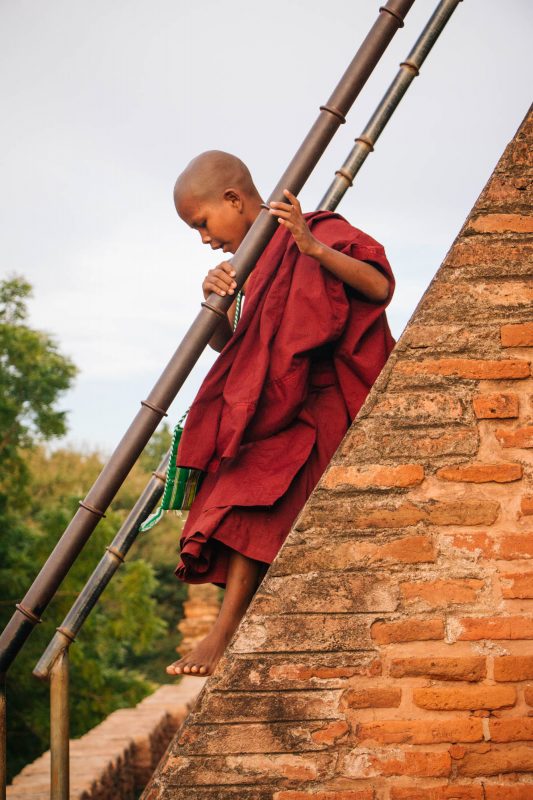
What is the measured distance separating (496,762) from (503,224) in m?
1.44

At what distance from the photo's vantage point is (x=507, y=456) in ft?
8.46

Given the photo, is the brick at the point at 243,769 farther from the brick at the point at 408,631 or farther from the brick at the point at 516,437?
the brick at the point at 516,437

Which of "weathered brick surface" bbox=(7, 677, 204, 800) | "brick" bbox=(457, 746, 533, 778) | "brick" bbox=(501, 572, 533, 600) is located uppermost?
"brick" bbox=(501, 572, 533, 600)

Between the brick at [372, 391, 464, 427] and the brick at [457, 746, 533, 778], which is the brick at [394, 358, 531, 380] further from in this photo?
the brick at [457, 746, 533, 778]

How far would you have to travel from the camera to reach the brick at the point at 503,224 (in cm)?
270

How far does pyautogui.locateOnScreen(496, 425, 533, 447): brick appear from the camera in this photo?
258cm

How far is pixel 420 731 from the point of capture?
2.43 m

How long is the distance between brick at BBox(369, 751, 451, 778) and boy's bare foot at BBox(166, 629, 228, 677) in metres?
0.52

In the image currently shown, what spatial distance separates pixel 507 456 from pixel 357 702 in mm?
758

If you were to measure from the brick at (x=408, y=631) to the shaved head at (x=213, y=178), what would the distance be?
152 centimetres

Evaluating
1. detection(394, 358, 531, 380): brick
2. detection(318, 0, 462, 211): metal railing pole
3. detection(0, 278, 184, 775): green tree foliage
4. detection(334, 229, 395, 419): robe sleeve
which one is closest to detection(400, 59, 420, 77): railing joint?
detection(318, 0, 462, 211): metal railing pole

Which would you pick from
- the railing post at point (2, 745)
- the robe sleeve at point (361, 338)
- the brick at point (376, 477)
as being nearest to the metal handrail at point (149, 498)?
the railing post at point (2, 745)

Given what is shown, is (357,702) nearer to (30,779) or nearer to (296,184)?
(296,184)

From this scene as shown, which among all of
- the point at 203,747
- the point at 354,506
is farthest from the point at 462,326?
the point at 203,747
